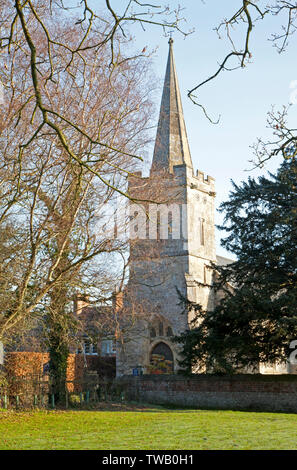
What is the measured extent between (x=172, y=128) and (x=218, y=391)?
18.1 m

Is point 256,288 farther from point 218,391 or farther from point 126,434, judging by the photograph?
point 126,434

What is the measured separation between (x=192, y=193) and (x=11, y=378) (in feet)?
61.6

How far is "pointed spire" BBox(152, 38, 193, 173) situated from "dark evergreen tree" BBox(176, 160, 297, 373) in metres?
11.8

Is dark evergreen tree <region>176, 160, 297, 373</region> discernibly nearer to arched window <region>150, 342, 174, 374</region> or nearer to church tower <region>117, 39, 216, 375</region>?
church tower <region>117, 39, 216, 375</region>

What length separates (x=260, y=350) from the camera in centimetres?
1878

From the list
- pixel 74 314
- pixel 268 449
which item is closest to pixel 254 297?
pixel 74 314

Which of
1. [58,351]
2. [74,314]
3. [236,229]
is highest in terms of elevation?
[236,229]

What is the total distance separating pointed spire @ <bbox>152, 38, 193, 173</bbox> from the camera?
33062mm

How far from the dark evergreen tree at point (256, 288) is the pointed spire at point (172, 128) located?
11.8 meters

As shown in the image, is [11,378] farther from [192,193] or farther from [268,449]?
[192,193]

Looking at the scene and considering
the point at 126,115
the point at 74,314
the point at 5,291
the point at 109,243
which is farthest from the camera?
the point at 74,314

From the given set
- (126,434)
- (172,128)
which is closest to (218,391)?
(126,434)

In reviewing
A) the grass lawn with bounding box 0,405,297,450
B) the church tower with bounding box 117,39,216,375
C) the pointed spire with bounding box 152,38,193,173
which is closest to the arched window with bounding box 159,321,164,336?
the church tower with bounding box 117,39,216,375
